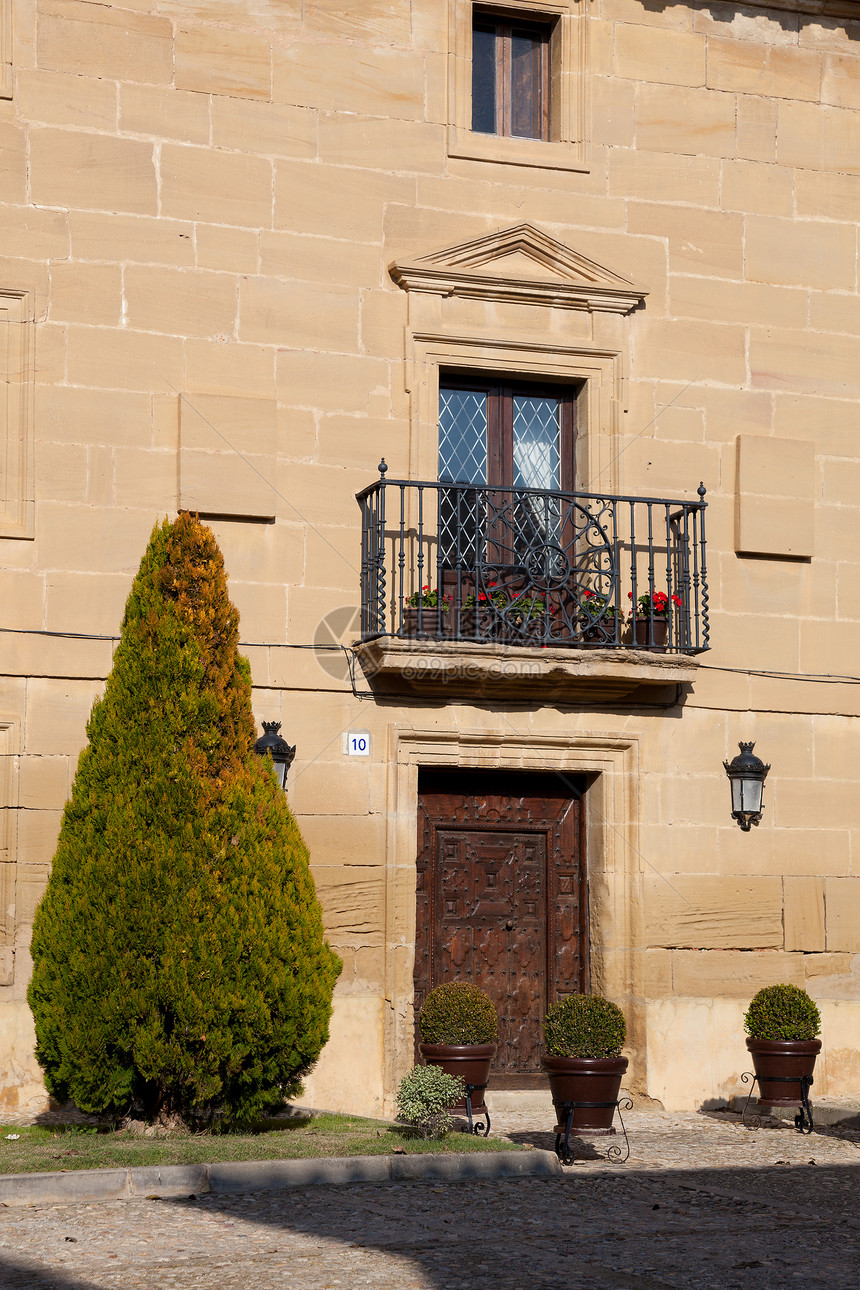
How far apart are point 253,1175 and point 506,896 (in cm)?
409

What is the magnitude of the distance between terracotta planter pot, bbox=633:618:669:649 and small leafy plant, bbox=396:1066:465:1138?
367cm

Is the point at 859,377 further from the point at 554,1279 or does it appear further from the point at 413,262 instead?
the point at 554,1279

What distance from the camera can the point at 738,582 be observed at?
459 inches

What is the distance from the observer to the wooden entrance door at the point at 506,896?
11102 mm

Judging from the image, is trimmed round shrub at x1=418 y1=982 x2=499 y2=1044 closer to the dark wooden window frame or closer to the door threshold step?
the door threshold step

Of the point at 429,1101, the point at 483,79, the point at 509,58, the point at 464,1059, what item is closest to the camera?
the point at 429,1101

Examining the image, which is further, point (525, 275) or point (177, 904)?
point (525, 275)

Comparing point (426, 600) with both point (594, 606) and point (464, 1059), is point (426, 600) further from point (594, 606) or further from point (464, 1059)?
point (464, 1059)

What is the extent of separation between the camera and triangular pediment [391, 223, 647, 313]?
1123 cm

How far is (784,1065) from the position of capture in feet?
34.0

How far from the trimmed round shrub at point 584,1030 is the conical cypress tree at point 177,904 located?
130 cm

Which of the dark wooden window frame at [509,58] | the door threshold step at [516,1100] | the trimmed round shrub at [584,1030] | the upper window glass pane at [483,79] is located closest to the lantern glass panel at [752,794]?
the door threshold step at [516,1100]

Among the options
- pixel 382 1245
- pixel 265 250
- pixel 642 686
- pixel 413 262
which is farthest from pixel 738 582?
pixel 382 1245

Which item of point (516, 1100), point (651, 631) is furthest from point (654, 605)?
point (516, 1100)
